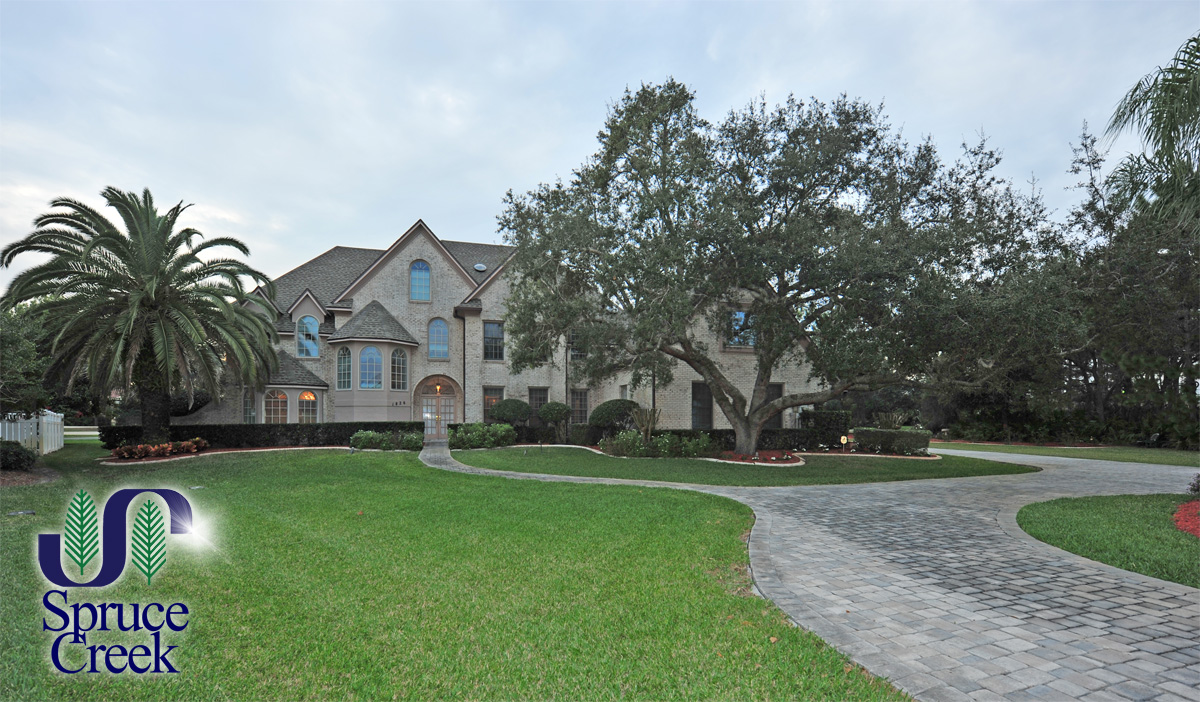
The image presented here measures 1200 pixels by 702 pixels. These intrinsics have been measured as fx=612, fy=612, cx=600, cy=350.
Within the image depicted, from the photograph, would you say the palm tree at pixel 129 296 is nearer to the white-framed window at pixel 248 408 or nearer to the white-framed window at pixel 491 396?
the white-framed window at pixel 248 408

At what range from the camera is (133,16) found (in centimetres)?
725

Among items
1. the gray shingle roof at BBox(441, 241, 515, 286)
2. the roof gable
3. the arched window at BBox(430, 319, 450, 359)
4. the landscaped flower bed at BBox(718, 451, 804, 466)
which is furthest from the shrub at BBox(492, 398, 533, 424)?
the landscaped flower bed at BBox(718, 451, 804, 466)

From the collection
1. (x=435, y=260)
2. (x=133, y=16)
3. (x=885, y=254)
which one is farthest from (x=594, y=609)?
(x=435, y=260)

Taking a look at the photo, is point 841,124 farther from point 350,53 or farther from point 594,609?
point 594,609

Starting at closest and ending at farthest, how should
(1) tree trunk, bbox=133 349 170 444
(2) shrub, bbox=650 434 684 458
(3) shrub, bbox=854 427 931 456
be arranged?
(1) tree trunk, bbox=133 349 170 444, (2) shrub, bbox=650 434 684 458, (3) shrub, bbox=854 427 931 456

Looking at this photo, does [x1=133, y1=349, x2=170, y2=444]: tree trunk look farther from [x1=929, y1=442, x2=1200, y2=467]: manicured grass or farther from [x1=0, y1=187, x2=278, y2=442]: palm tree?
[x1=929, y1=442, x2=1200, y2=467]: manicured grass

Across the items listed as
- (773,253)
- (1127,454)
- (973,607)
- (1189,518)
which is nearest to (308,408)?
A: (773,253)

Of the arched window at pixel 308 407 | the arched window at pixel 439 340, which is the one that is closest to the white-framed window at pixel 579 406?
the arched window at pixel 439 340

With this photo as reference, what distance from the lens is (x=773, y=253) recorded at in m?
15.7

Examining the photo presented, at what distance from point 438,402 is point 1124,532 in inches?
951

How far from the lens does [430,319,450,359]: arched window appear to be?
91.5 ft

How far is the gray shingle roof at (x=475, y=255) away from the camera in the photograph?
30391mm

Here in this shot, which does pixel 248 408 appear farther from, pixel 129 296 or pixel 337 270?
pixel 129 296

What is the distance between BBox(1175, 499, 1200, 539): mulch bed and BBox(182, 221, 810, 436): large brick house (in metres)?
15.2
